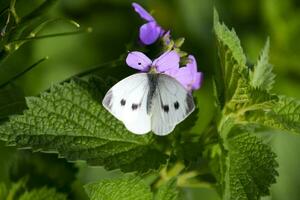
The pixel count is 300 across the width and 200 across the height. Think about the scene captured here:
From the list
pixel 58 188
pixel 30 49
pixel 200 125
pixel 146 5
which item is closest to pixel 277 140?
pixel 200 125

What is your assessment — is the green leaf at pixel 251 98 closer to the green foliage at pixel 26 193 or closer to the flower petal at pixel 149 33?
the flower petal at pixel 149 33

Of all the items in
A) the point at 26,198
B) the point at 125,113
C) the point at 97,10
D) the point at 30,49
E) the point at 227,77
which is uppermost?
the point at 97,10

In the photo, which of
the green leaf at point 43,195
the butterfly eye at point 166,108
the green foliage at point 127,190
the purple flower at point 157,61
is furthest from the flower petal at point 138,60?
the green leaf at point 43,195

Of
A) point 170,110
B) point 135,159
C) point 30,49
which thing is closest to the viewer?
point 170,110

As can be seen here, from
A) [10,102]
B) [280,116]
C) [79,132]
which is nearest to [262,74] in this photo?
[280,116]

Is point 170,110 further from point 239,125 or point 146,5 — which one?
point 146,5

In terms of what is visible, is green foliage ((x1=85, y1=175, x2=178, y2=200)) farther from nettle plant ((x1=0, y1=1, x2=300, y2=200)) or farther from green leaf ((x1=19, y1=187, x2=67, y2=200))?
green leaf ((x1=19, y1=187, x2=67, y2=200))

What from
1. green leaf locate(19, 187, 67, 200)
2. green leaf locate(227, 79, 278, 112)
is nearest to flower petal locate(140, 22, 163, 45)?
green leaf locate(227, 79, 278, 112)

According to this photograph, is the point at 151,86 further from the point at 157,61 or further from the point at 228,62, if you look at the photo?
the point at 228,62
